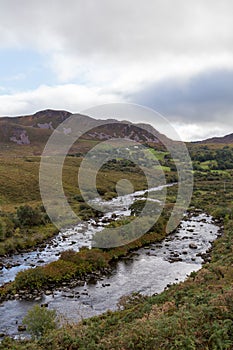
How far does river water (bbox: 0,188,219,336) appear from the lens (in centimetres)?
2066

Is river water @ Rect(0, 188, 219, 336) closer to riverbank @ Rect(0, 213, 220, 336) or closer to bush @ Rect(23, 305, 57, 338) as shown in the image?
riverbank @ Rect(0, 213, 220, 336)

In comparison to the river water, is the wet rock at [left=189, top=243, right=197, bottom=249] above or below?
above

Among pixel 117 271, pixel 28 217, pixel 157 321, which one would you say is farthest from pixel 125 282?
pixel 28 217

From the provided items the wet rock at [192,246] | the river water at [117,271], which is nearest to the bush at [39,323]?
the river water at [117,271]

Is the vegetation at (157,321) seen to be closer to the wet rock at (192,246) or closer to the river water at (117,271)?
the river water at (117,271)

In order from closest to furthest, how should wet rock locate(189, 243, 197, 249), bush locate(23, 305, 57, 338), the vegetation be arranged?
the vegetation
bush locate(23, 305, 57, 338)
wet rock locate(189, 243, 197, 249)

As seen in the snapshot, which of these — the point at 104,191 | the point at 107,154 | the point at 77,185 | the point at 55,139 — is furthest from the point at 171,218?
the point at 55,139

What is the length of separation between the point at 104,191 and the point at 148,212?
3016 cm

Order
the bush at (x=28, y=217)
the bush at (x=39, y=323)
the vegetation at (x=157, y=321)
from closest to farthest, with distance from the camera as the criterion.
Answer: the vegetation at (x=157, y=321) < the bush at (x=39, y=323) < the bush at (x=28, y=217)

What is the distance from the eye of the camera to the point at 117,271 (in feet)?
92.3

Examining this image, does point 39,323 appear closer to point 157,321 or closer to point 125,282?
point 157,321

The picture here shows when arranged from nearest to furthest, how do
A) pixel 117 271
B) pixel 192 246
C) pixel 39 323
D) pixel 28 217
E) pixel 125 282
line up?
1. pixel 39 323
2. pixel 125 282
3. pixel 117 271
4. pixel 192 246
5. pixel 28 217

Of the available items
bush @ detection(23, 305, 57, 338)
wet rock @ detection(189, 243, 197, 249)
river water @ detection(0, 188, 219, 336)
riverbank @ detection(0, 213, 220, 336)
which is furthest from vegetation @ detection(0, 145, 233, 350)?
wet rock @ detection(189, 243, 197, 249)

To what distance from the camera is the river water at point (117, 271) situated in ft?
67.8
